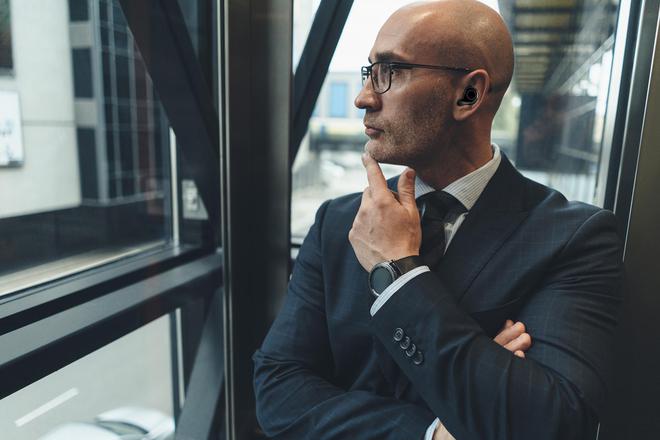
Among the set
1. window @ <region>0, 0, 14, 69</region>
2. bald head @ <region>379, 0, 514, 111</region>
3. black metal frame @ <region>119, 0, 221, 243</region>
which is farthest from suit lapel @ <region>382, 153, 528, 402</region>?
window @ <region>0, 0, 14, 69</region>

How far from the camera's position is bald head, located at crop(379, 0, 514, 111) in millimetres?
897

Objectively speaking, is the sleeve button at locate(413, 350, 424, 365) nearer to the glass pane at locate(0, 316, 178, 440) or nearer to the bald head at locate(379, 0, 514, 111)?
the bald head at locate(379, 0, 514, 111)

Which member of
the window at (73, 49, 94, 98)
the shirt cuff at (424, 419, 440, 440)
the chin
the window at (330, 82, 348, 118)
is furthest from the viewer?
the window at (330, 82, 348, 118)

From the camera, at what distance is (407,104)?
3.00 feet

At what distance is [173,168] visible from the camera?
1.89 metres

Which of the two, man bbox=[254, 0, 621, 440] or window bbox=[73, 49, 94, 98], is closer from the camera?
man bbox=[254, 0, 621, 440]

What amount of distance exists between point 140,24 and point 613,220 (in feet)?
4.25

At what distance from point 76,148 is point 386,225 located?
47.7 inches

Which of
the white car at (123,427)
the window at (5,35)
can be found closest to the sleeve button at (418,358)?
the window at (5,35)

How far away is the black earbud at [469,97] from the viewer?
3.04 feet

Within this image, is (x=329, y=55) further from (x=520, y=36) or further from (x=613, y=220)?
(x=613, y=220)

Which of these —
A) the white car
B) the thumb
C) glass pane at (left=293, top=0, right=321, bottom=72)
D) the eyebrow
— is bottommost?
the white car

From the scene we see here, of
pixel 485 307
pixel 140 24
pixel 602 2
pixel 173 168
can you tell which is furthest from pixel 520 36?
pixel 173 168

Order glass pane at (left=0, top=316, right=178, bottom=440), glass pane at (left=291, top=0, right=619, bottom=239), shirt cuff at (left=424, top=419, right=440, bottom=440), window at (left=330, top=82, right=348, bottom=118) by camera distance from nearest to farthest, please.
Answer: shirt cuff at (left=424, top=419, right=440, bottom=440), glass pane at (left=0, top=316, right=178, bottom=440), glass pane at (left=291, top=0, right=619, bottom=239), window at (left=330, top=82, right=348, bottom=118)
